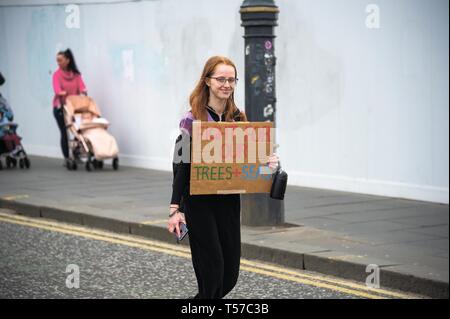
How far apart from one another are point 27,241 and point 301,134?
4.65 m

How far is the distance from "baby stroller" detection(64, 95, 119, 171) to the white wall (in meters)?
0.64

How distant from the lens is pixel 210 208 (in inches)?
254

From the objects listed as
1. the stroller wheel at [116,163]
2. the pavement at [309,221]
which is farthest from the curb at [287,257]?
the stroller wheel at [116,163]

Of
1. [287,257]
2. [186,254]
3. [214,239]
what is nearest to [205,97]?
[214,239]

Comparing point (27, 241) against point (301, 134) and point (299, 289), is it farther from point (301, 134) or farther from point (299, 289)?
point (301, 134)

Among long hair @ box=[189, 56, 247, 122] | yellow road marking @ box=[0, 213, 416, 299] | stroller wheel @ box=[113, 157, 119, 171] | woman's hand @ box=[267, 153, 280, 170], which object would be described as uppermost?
long hair @ box=[189, 56, 247, 122]

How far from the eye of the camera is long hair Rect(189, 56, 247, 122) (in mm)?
6449

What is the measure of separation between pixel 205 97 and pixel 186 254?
12.7 ft

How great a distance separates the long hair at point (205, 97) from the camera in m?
6.45

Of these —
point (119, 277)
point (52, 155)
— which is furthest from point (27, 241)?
point (52, 155)

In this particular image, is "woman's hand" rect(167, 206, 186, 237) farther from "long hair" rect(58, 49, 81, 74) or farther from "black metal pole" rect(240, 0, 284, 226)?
"long hair" rect(58, 49, 81, 74)

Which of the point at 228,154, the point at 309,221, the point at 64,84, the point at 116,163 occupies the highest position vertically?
the point at 64,84

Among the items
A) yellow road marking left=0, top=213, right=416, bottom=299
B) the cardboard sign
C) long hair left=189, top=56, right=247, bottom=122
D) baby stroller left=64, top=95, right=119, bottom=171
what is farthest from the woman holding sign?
baby stroller left=64, top=95, right=119, bottom=171

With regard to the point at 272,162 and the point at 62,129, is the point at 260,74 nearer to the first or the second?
the point at 272,162
